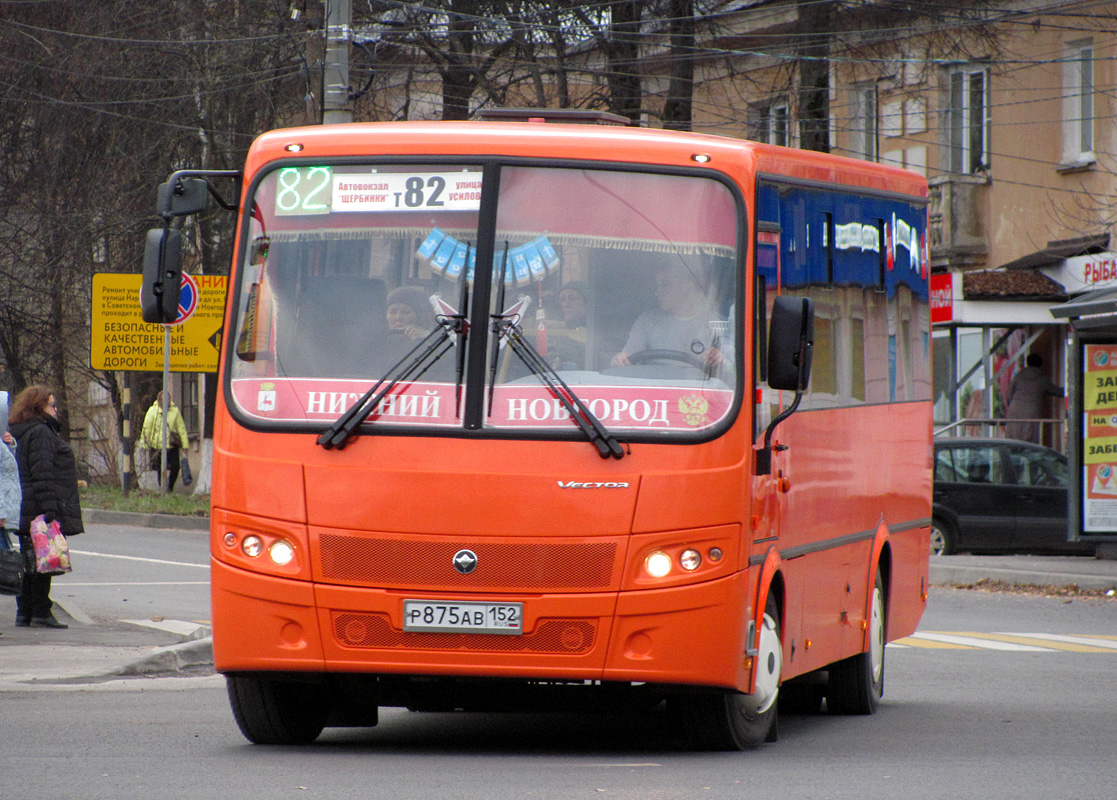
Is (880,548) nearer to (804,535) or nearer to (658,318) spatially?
(804,535)

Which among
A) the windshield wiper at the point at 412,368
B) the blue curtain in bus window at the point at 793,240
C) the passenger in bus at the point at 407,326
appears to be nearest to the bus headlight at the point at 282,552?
the windshield wiper at the point at 412,368

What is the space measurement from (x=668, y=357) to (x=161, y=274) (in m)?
2.11

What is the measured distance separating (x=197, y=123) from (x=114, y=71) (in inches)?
63.6

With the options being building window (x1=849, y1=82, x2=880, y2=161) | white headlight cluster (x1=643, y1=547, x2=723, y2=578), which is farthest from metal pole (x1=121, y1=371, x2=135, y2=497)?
white headlight cluster (x1=643, y1=547, x2=723, y2=578)

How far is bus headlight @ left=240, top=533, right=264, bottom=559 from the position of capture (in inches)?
309

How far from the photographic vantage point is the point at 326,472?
776 centimetres

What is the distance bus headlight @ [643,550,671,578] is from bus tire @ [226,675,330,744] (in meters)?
1.72

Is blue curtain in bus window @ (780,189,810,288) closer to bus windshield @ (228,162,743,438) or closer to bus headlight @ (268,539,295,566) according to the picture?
bus windshield @ (228,162,743,438)

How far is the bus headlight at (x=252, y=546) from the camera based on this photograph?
784 centimetres

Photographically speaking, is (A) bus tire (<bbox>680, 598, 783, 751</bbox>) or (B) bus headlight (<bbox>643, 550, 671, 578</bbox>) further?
(A) bus tire (<bbox>680, 598, 783, 751</bbox>)

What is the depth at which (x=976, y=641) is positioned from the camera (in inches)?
570

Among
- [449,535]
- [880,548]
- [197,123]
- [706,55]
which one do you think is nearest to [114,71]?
[197,123]

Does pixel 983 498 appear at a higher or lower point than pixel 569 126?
lower

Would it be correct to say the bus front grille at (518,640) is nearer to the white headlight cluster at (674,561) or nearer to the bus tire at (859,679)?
the white headlight cluster at (674,561)
